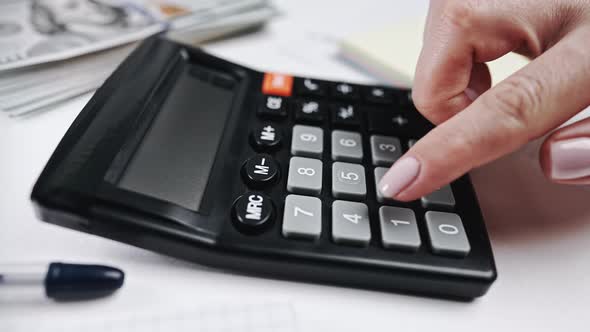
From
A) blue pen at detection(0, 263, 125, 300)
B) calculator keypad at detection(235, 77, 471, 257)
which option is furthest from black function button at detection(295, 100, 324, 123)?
blue pen at detection(0, 263, 125, 300)

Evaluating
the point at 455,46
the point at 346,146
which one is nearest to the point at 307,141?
the point at 346,146

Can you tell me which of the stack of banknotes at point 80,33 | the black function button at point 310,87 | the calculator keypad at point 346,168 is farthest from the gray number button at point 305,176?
the stack of banknotes at point 80,33

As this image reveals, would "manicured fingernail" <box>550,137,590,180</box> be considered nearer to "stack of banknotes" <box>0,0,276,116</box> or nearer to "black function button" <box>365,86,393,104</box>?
"black function button" <box>365,86,393,104</box>

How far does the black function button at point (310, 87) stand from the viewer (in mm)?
474

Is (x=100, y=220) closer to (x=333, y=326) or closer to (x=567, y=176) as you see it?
(x=333, y=326)

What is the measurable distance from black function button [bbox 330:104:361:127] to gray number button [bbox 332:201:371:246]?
11 cm

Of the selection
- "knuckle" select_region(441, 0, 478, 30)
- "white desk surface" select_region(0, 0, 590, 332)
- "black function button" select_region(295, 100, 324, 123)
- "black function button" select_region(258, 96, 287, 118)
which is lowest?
"white desk surface" select_region(0, 0, 590, 332)

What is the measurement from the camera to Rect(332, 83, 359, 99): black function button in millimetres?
476

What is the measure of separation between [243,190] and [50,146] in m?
0.18

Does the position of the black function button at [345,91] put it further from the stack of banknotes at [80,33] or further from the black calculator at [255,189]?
the stack of banknotes at [80,33]

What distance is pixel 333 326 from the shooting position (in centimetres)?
30

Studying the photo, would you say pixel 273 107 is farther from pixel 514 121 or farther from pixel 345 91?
pixel 514 121

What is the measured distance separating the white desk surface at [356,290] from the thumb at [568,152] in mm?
55

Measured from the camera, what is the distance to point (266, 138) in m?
0.40
